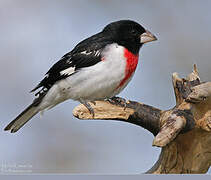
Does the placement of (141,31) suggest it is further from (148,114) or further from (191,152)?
(191,152)

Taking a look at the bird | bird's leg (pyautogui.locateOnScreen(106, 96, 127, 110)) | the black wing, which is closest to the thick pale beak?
the bird

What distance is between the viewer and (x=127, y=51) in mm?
2701

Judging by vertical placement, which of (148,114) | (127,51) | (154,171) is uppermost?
(127,51)

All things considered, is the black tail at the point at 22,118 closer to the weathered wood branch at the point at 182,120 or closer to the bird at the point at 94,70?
the bird at the point at 94,70

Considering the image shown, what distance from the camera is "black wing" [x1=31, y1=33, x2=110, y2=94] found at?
8.66 feet

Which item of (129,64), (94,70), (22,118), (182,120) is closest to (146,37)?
(129,64)

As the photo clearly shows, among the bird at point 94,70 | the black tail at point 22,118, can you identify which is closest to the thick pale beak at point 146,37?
the bird at point 94,70

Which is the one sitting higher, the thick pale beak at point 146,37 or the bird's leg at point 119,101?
the thick pale beak at point 146,37

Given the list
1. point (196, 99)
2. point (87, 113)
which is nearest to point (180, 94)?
point (196, 99)

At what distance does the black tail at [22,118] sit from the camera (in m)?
2.87

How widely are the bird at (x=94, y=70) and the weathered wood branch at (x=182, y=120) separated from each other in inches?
12.7

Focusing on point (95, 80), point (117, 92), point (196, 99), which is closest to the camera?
point (196, 99)

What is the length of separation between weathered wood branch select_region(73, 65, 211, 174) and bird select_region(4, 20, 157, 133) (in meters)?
0.32

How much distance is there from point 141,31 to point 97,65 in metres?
0.49
